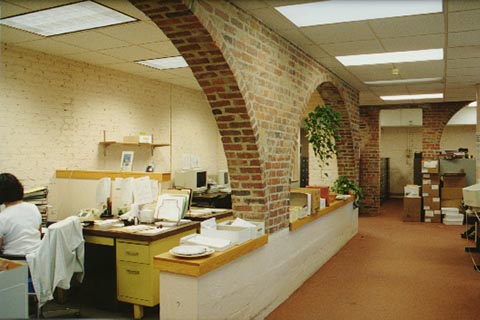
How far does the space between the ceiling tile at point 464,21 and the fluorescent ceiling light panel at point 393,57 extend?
43.6 inches

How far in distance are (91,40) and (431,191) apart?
842 centimetres

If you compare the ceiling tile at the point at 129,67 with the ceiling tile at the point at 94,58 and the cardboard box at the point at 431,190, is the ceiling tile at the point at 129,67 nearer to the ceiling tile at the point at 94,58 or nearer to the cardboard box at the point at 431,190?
the ceiling tile at the point at 94,58

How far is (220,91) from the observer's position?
411cm

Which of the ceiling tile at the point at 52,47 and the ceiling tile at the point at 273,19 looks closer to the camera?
the ceiling tile at the point at 273,19

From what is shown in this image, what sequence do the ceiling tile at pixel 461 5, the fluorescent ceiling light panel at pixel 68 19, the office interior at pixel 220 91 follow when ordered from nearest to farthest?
the ceiling tile at pixel 461 5 < the office interior at pixel 220 91 < the fluorescent ceiling light panel at pixel 68 19

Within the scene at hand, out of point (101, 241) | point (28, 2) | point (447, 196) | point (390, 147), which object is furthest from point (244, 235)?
point (390, 147)

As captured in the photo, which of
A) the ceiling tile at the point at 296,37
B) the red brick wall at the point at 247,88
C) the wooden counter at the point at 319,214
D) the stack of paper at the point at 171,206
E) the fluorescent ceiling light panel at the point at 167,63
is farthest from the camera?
the fluorescent ceiling light panel at the point at 167,63

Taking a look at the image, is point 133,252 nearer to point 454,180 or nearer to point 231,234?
point 231,234

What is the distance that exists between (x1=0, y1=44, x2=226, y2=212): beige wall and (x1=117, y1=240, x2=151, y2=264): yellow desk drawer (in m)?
2.34

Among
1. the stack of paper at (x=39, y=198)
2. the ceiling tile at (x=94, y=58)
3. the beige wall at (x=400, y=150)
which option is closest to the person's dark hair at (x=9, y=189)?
the stack of paper at (x=39, y=198)

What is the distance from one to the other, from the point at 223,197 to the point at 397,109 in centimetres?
700

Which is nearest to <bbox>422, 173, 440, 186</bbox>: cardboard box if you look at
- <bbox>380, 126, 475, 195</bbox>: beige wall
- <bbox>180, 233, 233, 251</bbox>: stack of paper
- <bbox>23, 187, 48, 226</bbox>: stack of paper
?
<bbox>380, 126, 475, 195</bbox>: beige wall

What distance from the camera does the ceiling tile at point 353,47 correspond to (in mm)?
5270

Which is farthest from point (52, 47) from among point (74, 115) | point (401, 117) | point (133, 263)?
point (401, 117)
